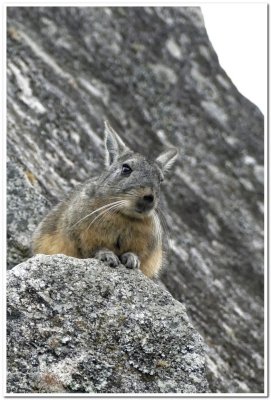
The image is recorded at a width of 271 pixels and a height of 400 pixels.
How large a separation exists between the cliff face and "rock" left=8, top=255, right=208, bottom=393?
346 centimetres

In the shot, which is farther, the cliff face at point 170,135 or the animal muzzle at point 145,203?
the cliff face at point 170,135

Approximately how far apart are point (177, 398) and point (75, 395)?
37.6 inches

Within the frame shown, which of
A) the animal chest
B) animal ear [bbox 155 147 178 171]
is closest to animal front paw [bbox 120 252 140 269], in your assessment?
the animal chest

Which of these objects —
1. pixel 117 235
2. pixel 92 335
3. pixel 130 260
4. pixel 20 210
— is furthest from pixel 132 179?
pixel 92 335

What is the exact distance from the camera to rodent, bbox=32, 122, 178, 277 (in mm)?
9922

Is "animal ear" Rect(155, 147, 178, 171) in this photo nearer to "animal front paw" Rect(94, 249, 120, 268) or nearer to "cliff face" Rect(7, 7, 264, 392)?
"animal front paw" Rect(94, 249, 120, 268)

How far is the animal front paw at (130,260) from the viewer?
933 centimetres

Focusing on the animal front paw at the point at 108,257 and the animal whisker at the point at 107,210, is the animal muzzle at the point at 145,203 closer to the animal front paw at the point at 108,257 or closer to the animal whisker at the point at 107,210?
the animal whisker at the point at 107,210

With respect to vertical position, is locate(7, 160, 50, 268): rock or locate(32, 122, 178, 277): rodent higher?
locate(32, 122, 178, 277): rodent

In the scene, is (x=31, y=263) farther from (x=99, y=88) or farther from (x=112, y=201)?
(x=99, y=88)

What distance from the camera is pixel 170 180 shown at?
52.9 feet

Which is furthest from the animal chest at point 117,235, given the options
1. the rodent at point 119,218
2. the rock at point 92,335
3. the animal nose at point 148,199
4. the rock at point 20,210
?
the rock at point 20,210

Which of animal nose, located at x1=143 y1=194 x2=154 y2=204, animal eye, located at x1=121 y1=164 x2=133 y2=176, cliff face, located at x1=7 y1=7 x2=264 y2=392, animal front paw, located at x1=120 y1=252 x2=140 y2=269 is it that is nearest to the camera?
animal front paw, located at x1=120 y1=252 x2=140 y2=269

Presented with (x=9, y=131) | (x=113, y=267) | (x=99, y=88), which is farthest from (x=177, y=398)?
(x=99, y=88)
